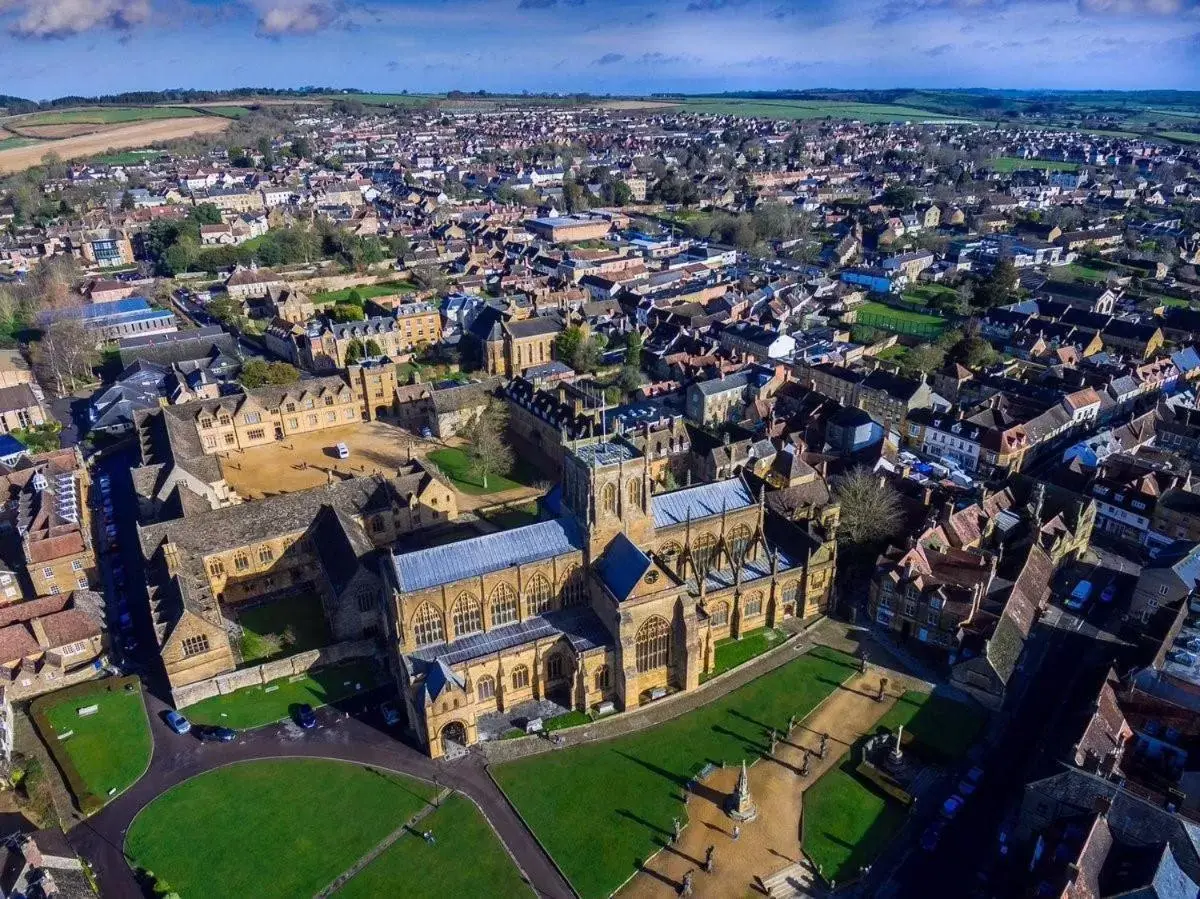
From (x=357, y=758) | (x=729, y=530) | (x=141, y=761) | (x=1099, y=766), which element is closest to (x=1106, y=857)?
(x=1099, y=766)

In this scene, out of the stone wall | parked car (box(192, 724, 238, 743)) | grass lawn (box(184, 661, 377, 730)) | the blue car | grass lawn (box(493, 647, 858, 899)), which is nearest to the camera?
grass lawn (box(493, 647, 858, 899))

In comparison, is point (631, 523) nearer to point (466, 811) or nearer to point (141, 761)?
point (466, 811)

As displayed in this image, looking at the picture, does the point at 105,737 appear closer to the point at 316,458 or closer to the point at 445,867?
the point at 445,867

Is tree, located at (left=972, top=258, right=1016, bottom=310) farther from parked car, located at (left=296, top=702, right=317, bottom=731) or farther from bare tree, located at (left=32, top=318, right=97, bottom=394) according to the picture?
bare tree, located at (left=32, top=318, right=97, bottom=394)

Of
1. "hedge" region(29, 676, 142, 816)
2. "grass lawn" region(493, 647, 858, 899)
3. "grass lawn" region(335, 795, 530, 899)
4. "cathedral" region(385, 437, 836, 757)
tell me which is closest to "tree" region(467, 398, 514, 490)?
"cathedral" region(385, 437, 836, 757)

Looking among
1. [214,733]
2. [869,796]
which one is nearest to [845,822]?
[869,796]

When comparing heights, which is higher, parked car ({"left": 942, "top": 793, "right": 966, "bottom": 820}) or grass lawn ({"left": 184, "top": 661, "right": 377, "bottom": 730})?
grass lawn ({"left": 184, "top": 661, "right": 377, "bottom": 730})
